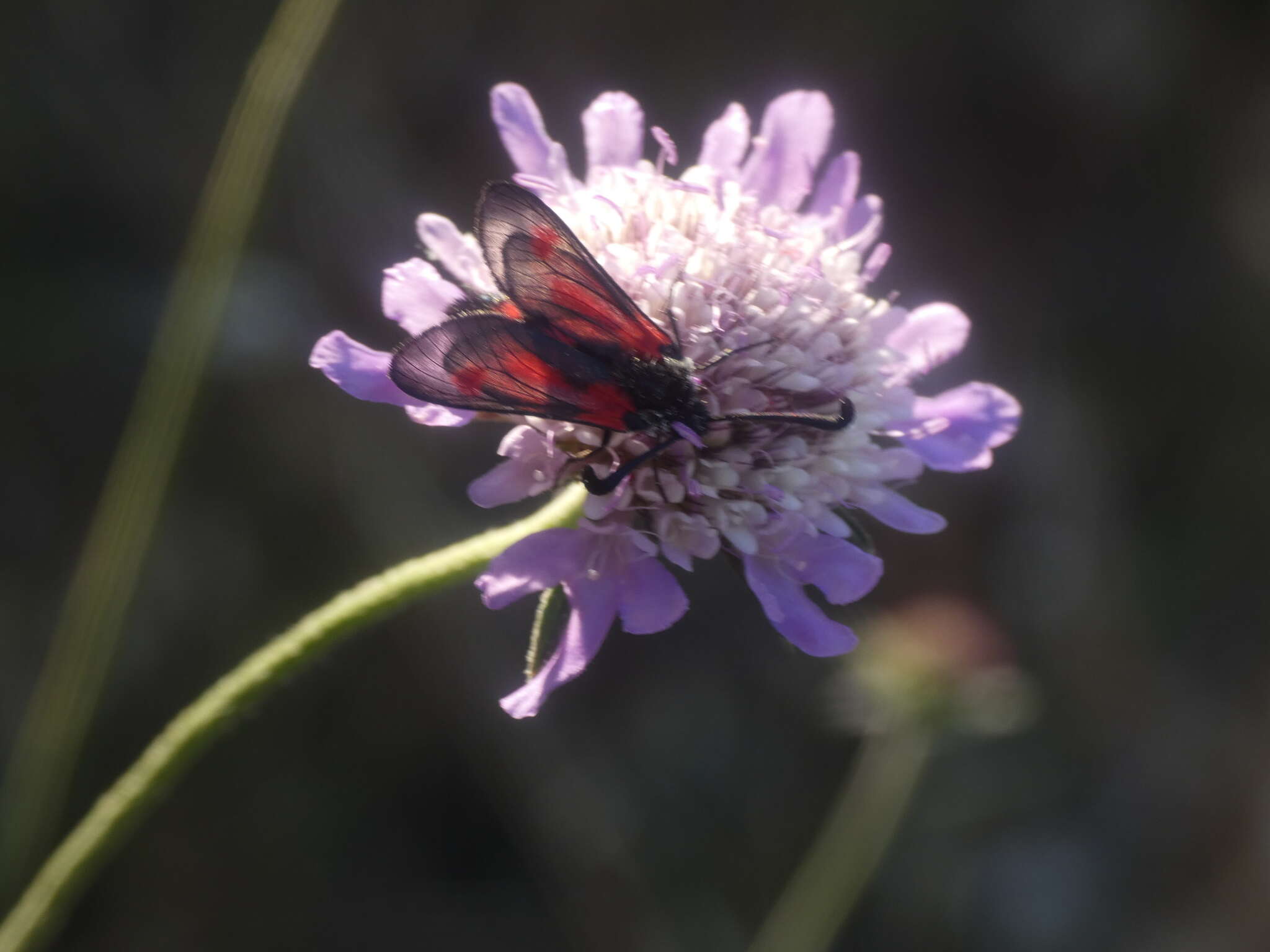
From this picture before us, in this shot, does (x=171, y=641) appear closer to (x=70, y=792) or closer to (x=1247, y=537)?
(x=70, y=792)

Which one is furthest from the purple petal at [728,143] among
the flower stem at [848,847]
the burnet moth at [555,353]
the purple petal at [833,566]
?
the flower stem at [848,847]

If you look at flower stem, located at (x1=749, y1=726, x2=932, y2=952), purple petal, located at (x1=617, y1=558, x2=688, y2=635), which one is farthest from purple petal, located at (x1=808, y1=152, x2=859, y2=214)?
flower stem, located at (x1=749, y1=726, x2=932, y2=952)

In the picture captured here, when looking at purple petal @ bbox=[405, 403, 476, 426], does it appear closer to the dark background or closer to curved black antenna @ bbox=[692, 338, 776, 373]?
curved black antenna @ bbox=[692, 338, 776, 373]

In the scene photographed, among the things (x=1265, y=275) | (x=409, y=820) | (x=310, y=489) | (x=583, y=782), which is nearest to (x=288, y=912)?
(x=409, y=820)

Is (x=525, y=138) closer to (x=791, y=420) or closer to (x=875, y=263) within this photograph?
(x=875, y=263)

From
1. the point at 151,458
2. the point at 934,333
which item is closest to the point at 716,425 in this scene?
the point at 934,333

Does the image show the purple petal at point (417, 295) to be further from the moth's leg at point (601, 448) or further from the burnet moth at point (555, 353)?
the moth's leg at point (601, 448)

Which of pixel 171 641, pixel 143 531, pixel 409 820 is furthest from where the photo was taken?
pixel 409 820
